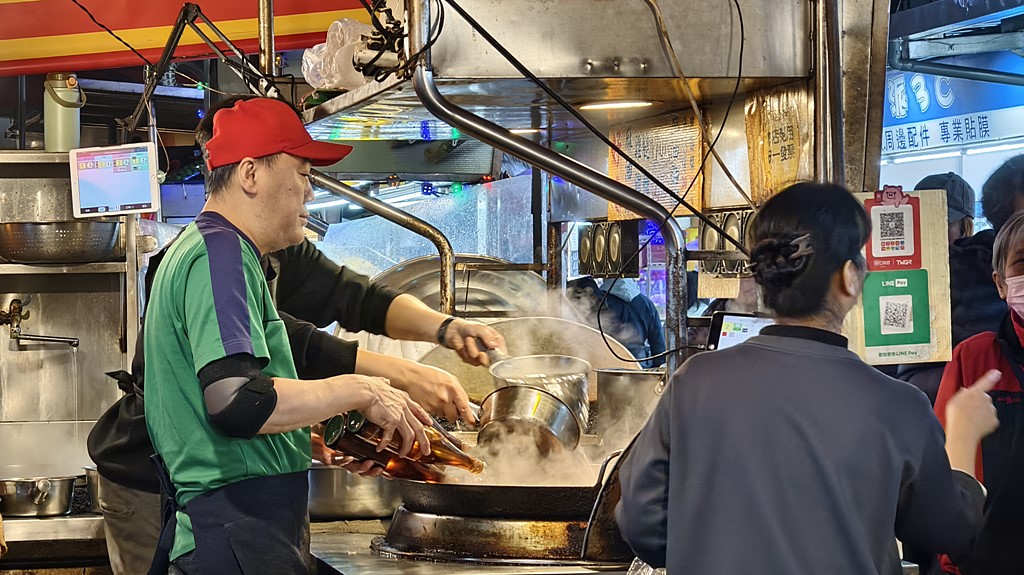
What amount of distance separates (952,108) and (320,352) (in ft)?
18.2

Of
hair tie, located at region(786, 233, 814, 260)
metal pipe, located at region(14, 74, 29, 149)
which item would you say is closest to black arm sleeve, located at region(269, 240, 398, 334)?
hair tie, located at region(786, 233, 814, 260)

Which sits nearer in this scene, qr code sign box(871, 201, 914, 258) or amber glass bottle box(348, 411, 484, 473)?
amber glass bottle box(348, 411, 484, 473)

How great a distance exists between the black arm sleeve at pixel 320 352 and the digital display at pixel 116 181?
2405 mm

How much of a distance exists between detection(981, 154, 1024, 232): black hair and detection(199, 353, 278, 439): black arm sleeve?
264 centimetres

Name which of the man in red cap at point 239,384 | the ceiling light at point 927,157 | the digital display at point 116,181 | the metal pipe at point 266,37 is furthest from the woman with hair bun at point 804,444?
the ceiling light at point 927,157

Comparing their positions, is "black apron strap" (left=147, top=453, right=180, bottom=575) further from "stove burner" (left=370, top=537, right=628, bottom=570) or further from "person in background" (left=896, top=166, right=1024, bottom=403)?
"person in background" (left=896, top=166, right=1024, bottom=403)

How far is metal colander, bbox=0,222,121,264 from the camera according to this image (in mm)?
4906

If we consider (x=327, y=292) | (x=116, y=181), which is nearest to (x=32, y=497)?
(x=116, y=181)

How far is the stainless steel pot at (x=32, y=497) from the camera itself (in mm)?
4453

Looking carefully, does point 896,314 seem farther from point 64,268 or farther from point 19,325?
point 19,325

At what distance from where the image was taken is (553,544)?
8.51 feet

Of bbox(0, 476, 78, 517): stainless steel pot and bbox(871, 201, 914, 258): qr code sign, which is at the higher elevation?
bbox(871, 201, 914, 258): qr code sign

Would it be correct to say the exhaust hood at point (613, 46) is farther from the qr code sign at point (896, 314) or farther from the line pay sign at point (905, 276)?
the qr code sign at point (896, 314)

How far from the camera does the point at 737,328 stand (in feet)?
8.57
